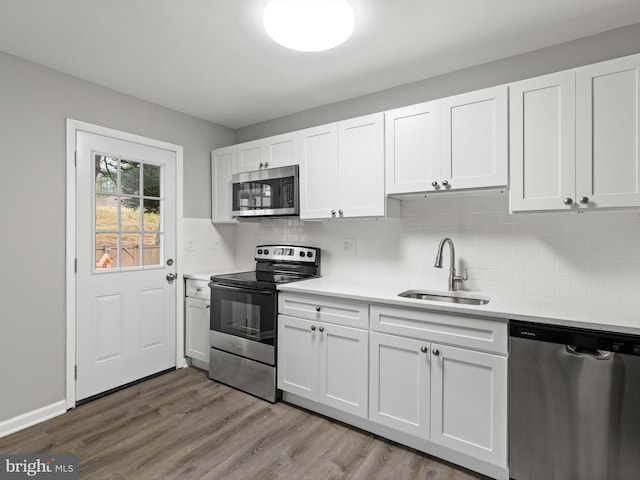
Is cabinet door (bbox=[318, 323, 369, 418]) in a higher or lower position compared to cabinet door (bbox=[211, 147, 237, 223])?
lower

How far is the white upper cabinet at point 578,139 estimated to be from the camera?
5.59 ft

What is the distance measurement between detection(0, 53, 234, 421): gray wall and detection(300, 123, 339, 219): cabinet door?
5.44 ft

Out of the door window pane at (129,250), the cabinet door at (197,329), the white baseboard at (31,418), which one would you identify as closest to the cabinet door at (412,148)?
the cabinet door at (197,329)

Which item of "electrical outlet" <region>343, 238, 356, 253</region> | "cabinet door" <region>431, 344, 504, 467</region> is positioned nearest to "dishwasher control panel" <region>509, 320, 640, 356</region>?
"cabinet door" <region>431, 344, 504, 467</region>

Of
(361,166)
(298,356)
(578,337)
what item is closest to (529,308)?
(578,337)

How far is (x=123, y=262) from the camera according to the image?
113 inches

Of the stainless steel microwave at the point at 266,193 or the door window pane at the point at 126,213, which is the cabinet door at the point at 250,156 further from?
the door window pane at the point at 126,213

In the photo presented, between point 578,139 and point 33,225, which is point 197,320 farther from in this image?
point 578,139

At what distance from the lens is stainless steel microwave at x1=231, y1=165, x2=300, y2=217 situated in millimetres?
2947

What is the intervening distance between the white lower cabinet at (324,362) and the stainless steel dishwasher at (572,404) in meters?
0.86

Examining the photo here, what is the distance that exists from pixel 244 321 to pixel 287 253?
2.50ft

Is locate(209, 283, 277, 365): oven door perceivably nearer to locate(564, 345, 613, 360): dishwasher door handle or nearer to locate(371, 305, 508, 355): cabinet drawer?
locate(371, 305, 508, 355): cabinet drawer

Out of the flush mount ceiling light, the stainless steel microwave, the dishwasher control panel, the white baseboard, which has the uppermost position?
the flush mount ceiling light

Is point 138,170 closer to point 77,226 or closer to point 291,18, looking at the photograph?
point 77,226
